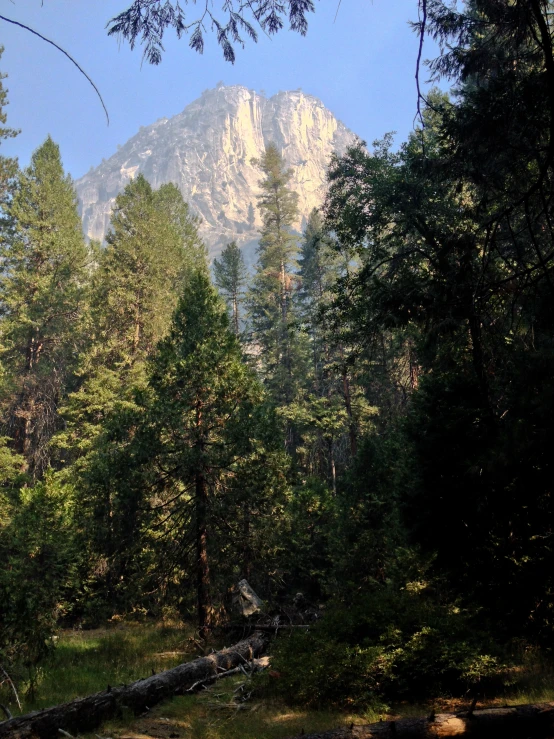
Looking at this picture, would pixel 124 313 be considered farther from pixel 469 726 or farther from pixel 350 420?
pixel 469 726

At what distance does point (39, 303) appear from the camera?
28.0 metres

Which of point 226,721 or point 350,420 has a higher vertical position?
point 350,420

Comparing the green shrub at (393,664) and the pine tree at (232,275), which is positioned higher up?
the pine tree at (232,275)

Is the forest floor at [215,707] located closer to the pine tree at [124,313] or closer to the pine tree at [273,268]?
the pine tree at [124,313]

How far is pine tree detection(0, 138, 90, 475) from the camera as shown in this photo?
90.5 feet

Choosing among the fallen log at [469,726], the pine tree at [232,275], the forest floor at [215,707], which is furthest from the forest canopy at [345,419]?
the pine tree at [232,275]

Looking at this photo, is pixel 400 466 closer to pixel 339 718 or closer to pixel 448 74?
pixel 339 718

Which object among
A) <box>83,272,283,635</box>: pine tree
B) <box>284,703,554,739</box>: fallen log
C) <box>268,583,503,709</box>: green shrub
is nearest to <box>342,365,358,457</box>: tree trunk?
<box>83,272,283,635</box>: pine tree

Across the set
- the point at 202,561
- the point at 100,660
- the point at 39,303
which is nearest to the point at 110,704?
the point at 202,561

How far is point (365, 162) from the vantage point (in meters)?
18.3

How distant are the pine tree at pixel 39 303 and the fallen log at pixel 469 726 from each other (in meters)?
24.6

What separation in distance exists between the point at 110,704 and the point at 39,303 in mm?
24651

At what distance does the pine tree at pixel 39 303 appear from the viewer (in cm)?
2759

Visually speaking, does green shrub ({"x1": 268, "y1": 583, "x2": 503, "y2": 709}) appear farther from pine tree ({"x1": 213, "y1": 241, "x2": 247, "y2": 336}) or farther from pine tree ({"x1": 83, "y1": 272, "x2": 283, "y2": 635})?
pine tree ({"x1": 213, "y1": 241, "x2": 247, "y2": 336})
